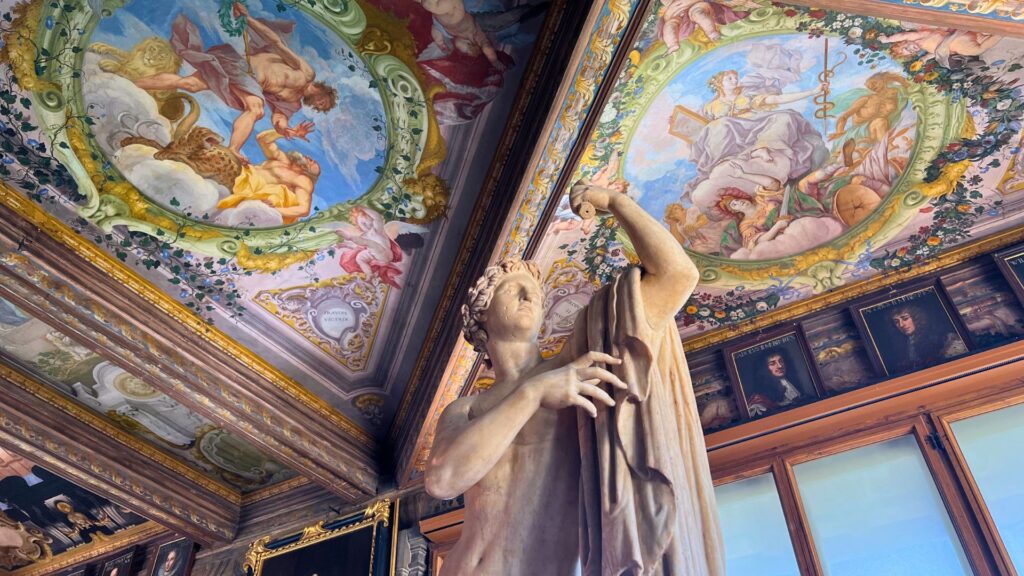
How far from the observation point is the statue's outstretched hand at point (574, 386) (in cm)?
178

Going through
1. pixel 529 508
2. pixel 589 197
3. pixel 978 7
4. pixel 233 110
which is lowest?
pixel 529 508

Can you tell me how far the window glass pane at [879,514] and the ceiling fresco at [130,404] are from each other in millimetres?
5344

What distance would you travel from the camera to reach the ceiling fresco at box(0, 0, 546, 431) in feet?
14.8

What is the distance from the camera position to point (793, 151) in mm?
5273

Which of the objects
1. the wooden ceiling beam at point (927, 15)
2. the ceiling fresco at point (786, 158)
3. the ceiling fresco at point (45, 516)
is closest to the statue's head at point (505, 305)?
the ceiling fresco at point (786, 158)

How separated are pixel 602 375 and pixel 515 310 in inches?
16.0

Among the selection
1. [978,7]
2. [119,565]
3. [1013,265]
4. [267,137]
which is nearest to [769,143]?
[978,7]

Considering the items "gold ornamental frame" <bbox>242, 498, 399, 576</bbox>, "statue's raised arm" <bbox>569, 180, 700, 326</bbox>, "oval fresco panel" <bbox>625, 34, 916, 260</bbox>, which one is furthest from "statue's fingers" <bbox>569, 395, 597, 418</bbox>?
"gold ornamental frame" <bbox>242, 498, 399, 576</bbox>

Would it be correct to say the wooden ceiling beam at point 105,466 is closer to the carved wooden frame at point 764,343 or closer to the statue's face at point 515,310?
the carved wooden frame at point 764,343

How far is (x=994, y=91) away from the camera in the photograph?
4902 mm

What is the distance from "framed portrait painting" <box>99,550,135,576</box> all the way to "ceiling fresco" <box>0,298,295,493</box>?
1.46 metres

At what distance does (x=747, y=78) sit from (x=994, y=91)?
5.44ft

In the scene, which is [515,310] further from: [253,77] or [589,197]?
[253,77]

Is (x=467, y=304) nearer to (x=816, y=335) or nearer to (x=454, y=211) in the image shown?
(x=454, y=211)
